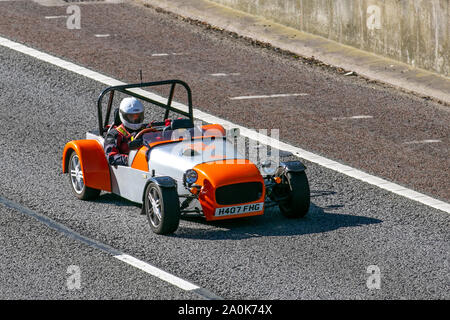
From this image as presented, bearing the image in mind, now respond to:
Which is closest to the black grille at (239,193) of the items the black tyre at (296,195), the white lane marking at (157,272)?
the black tyre at (296,195)

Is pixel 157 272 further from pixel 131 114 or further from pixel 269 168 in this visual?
pixel 131 114

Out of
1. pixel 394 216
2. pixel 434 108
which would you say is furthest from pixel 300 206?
pixel 434 108

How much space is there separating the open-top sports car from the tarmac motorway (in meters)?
0.26

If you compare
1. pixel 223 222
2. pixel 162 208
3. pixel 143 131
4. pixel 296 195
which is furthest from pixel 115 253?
pixel 296 195

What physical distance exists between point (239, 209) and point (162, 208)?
96cm

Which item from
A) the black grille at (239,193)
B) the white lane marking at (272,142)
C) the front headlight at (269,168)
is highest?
the front headlight at (269,168)

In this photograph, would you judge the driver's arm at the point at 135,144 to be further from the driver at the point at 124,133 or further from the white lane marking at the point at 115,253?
the white lane marking at the point at 115,253

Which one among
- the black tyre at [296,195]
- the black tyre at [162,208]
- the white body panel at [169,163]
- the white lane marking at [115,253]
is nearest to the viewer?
the white lane marking at [115,253]

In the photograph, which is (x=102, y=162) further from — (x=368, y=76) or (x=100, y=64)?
(x=368, y=76)

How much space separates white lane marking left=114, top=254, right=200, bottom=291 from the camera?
1046cm

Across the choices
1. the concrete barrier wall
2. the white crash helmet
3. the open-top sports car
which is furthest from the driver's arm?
the concrete barrier wall

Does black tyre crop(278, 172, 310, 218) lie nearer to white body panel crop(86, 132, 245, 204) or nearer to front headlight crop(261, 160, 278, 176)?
front headlight crop(261, 160, 278, 176)

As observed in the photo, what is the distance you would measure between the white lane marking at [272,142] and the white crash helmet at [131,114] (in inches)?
122

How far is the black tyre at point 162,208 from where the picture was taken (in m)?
11.5
